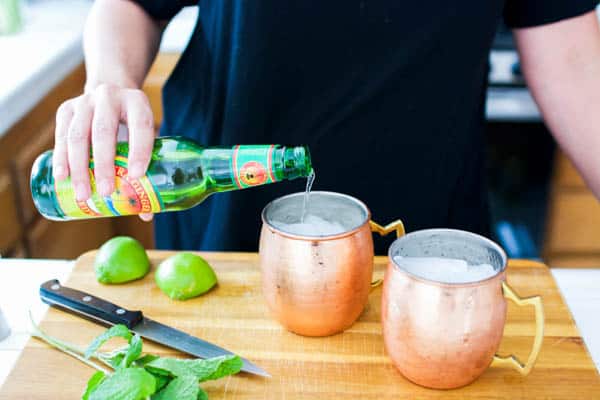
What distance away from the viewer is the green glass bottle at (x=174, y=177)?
2.29 ft

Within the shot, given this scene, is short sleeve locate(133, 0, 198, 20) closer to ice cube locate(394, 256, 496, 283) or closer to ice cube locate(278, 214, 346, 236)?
ice cube locate(278, 214, 346, 236)

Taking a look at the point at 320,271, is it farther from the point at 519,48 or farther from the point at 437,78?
the point at 519,48

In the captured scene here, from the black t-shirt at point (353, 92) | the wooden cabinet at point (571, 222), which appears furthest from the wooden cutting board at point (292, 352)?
the wooden cabinet at point (571, 222)

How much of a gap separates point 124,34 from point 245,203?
0.31 meters

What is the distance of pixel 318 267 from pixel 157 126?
52.5 inches

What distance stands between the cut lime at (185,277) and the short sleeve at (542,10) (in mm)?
584

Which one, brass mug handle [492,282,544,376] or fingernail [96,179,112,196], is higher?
fingernail [96,179,112,196]

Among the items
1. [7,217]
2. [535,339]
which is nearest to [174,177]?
[535,339]

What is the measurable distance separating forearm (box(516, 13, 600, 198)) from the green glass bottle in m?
0.49

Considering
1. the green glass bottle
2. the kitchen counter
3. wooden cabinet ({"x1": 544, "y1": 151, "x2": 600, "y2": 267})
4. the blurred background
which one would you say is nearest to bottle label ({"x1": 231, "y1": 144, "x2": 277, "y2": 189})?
the green glass bottle

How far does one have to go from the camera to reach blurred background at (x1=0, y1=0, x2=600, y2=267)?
63.6 inches

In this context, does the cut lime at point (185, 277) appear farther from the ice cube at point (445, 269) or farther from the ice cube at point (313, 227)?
the ice cube at point (445, 269)

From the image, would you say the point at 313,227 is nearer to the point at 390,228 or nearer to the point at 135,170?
the point at 390,228

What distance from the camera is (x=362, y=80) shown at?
3.23 ft
